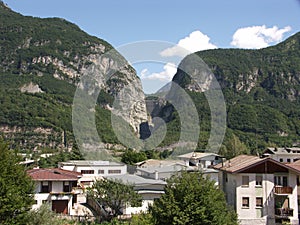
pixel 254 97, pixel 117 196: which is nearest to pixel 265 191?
pixel 117 196

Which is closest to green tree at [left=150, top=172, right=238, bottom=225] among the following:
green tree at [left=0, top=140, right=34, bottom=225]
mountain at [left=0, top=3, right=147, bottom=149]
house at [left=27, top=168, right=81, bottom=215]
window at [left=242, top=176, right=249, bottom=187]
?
green tree at [left=0, top=140, right=34, bottom=225]

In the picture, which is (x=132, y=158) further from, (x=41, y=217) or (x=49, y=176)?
(x=41, y=217)

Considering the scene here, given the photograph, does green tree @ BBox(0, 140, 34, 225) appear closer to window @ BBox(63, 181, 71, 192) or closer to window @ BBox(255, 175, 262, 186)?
window @ BBox(63, 181, 71, 192)

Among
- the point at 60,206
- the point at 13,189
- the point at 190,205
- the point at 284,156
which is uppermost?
the point at 284,156

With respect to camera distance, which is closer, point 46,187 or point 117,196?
point 117,196

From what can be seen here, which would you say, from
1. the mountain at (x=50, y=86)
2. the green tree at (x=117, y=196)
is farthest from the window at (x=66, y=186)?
the mountain at (x=50, y=86)

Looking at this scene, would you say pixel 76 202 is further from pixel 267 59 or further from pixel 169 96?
pixel 267 59

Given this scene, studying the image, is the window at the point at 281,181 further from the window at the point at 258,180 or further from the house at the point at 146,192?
the house at the point at 146,192
